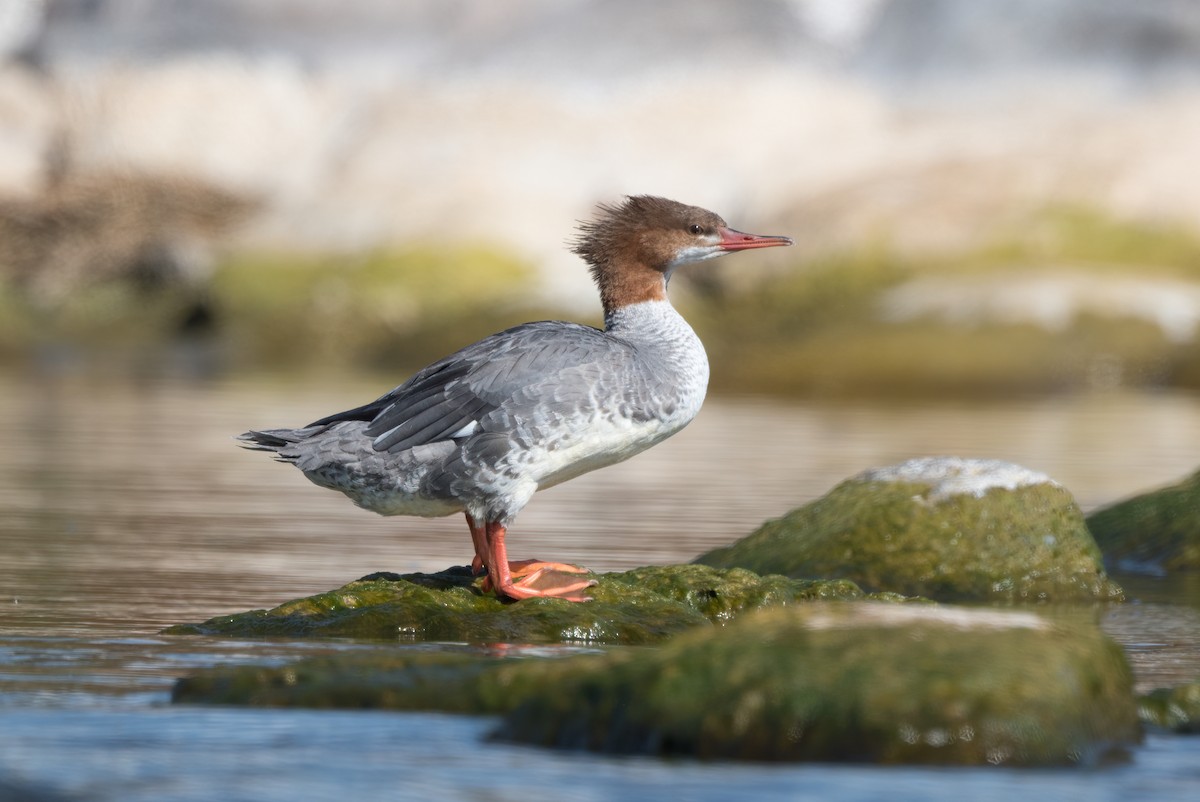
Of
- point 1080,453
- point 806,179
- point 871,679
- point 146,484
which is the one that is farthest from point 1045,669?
point 806,179

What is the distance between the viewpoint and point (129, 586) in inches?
328

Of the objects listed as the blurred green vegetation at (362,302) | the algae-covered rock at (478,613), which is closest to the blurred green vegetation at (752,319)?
the blurred green vegetation at (362,302)

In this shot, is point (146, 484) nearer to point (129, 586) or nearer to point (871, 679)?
point (129, 586)

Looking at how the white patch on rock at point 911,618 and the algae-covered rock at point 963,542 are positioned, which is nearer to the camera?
the white patch on rock at point 911,618

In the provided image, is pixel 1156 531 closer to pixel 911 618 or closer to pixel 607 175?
pixel 911 618

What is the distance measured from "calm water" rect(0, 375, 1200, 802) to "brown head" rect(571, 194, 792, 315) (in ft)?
5.58

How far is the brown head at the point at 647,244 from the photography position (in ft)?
26.1

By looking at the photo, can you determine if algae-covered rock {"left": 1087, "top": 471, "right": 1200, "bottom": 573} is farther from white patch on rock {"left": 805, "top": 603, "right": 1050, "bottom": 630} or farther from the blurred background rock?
→ the blurred background rock

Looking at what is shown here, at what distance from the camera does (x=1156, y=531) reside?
971 centimetres

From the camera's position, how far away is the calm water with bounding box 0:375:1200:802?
15.6ft

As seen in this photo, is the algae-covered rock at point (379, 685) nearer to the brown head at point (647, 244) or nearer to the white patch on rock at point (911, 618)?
the white patch on rock at point (911, 618)

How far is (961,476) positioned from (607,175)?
71.4 ft

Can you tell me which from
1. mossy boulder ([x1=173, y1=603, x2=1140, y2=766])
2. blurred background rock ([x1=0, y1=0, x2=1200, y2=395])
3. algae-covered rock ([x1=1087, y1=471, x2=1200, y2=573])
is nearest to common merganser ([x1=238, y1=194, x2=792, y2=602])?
mossy boulder ([x1=173, y1=603, x2=1140, y2=766])

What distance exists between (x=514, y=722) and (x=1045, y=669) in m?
1.35
